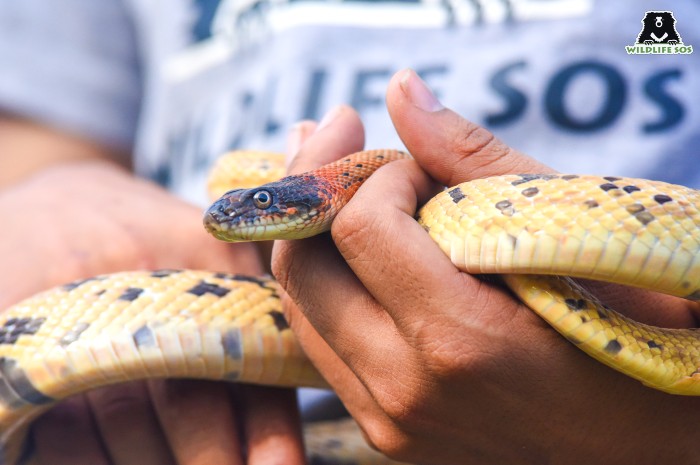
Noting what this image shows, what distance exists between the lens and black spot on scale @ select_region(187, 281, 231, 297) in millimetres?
1429

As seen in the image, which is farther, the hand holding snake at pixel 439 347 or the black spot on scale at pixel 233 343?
the black spot on scale at pixel 233 343

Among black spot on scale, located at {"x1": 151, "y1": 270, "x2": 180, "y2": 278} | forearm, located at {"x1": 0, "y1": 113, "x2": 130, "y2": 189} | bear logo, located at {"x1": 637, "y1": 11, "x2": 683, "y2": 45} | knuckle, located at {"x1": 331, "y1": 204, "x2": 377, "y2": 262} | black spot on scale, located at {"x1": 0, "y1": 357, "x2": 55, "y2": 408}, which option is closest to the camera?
knuckle, located at {"x1": 331, "y1": 204, "x2": 377, "y2": 262}

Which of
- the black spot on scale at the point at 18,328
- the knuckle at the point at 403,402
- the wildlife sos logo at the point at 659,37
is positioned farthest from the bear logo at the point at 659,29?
the black spot on scale at the point at 18,328

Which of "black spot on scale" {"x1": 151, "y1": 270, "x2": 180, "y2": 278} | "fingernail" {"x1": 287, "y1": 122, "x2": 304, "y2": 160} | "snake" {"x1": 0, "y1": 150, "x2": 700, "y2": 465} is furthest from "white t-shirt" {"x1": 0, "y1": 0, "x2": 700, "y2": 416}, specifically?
"black spot on scale" {"x1": 151, "y1": 270, "x2": 180, "y2": 278}

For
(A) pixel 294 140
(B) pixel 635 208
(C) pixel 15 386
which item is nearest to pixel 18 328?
(C) pixel 15 386

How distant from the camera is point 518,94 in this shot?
1978 millimetres

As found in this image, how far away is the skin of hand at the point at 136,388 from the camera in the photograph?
1521 millimetres

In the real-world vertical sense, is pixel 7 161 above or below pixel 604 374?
below

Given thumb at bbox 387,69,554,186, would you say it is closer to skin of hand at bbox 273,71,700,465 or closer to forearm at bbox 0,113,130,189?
skin of hand at bbox 273,71,700,465

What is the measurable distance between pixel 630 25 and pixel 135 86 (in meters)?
2.15

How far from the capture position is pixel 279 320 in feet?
4.76

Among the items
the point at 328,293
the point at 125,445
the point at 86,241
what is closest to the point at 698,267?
the point at 328,293

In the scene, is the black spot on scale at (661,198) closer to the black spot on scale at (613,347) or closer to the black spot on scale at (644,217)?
the black spot on scale at (644,217)

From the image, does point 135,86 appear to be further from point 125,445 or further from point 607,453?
point 607,453
